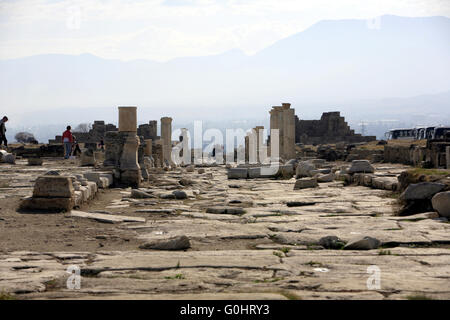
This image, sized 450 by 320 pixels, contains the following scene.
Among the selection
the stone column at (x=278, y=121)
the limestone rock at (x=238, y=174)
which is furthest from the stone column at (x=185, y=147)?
the limestone rock at (x=238, y=174)

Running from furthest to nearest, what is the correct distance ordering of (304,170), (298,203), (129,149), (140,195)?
(304,170)
(129,149)
(140,195)
(298,203)

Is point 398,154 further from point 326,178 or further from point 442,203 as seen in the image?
point 442,203

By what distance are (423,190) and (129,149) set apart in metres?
8.13

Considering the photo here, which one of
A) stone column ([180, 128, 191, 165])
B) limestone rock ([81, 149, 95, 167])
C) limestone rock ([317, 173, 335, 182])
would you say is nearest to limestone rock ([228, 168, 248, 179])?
limestone rock ([317, 173, 335, 182])

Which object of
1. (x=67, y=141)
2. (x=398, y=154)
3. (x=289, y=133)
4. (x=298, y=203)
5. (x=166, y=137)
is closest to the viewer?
(x=298, y=203)

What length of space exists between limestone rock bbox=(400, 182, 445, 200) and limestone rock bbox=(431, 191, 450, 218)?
45cm

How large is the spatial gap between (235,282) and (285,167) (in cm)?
1438

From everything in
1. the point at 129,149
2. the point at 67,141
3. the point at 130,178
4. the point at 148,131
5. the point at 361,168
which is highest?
the point at 148,131

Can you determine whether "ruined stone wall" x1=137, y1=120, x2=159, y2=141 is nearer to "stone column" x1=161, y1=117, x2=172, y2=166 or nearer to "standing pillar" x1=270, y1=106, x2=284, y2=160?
"stone column" x1=161, y1=117, x2=172, y2=166

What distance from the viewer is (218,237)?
717 cm

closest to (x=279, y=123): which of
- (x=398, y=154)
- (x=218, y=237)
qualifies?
(x=398, y=154)

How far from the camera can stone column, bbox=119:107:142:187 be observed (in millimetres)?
14336

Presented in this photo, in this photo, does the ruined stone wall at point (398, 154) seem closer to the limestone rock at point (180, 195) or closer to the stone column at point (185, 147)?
the limestone rock at point (180, 195)

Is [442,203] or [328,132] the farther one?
[328,132]
